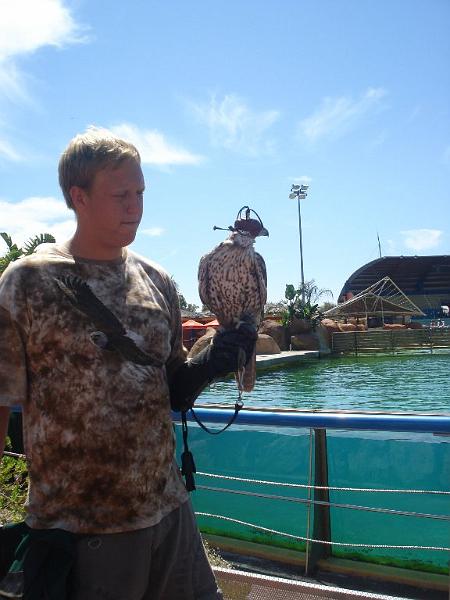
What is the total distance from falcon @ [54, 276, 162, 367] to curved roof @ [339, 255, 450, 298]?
1950 inches

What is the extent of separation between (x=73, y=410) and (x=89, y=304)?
0.24 m

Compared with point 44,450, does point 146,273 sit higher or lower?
higher

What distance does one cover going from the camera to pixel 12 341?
132cm

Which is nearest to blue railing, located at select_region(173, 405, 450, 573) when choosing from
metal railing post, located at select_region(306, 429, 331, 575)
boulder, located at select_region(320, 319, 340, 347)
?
metal railing post, located at select_region(306, 429, 331, 575)

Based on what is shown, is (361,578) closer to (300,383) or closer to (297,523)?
(297,523)

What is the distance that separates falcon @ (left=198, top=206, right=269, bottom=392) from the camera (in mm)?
1856

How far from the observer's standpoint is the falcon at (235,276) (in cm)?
186

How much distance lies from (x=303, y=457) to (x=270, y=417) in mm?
919

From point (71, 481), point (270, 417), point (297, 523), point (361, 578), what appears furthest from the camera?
point (297, 523)

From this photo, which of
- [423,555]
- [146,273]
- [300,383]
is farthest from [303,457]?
[300,383]

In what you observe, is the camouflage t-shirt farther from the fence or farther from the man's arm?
the fence

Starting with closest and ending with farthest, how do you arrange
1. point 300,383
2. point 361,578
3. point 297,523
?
point 361,578
point 297,523
point 300,383

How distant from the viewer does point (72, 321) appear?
1.32m

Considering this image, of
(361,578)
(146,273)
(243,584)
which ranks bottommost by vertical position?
(361,578)
